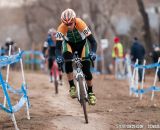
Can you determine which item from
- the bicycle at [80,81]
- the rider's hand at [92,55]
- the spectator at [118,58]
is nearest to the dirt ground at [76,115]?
the bicycle at [80,81]

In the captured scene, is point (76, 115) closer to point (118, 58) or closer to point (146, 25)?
point (118, 58)

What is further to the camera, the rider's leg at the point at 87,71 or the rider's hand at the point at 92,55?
the rider's leg at the point at 87,71

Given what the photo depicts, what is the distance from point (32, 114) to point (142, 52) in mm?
14863

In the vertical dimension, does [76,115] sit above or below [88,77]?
below

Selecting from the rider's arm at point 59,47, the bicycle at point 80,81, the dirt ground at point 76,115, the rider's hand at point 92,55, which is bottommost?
the dirt ground at point 76,115

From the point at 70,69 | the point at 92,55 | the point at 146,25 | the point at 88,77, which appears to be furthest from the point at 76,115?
the point at 146,25

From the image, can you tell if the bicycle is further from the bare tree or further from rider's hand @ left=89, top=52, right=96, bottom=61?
the bare tree

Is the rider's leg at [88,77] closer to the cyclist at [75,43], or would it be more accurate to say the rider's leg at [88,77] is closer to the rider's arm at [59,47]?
the cyclist at [75,43]

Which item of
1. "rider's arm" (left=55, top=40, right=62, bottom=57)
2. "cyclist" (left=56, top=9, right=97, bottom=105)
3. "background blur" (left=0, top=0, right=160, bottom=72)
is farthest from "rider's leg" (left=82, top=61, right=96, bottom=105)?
"background blur" (left=0, top=0, right=160, bottom=72)

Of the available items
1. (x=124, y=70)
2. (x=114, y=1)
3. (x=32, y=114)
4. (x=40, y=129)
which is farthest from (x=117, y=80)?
(x=114, y=1)

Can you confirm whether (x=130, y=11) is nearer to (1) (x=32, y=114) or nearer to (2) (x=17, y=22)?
(2) (x=17, y=22)

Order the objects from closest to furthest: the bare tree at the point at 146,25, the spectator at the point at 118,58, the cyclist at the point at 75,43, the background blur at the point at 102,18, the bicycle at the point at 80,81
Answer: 1. the bicycle at the point at 80,81
2. the cyclist at the point at 75,43
3. the spectator at the point at 118,58
4. the bare tree at the point at 146,25
5. the background blur at the point at 102,18

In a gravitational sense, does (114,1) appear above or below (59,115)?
above

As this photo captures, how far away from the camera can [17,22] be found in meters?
88.8
